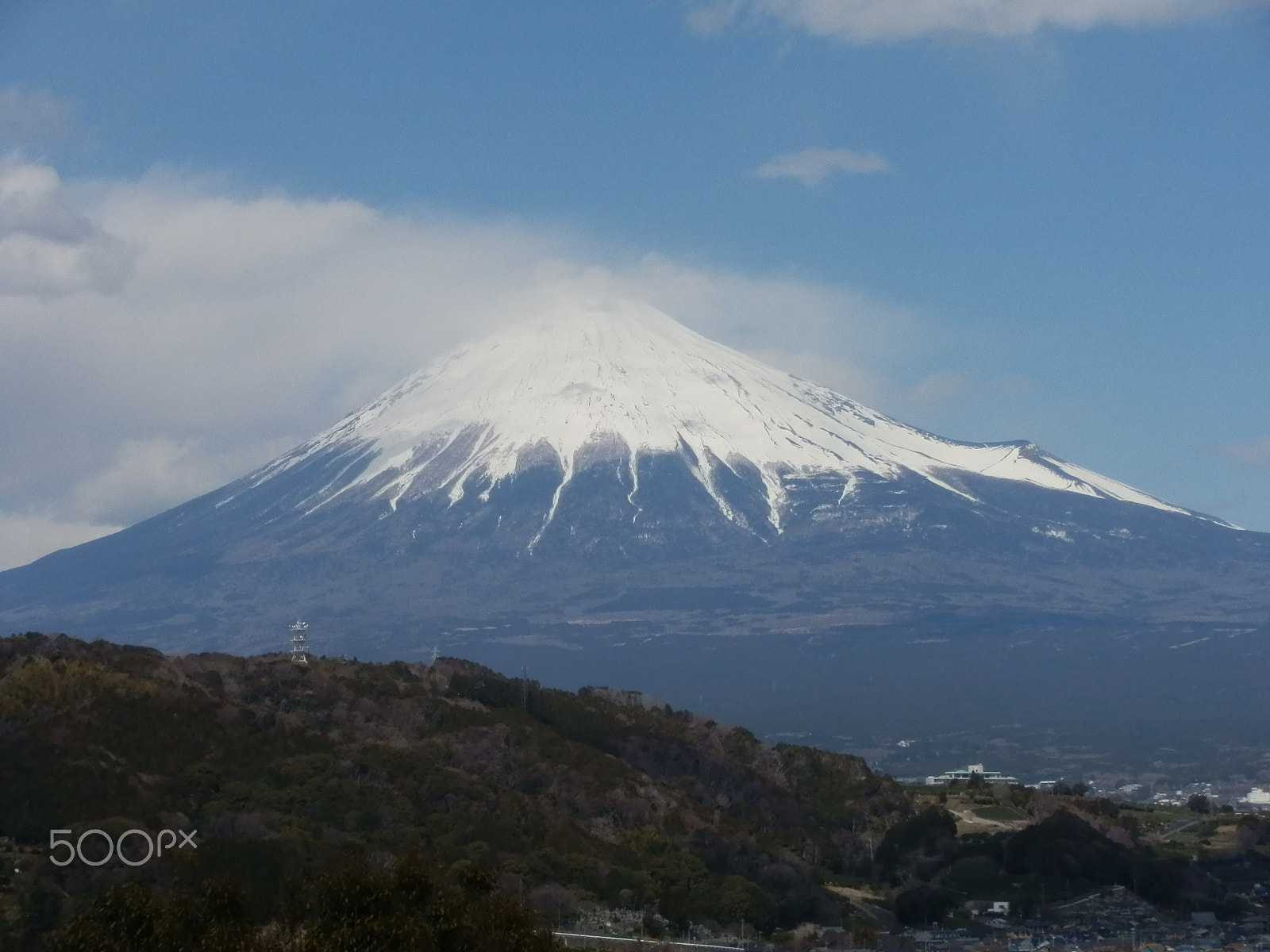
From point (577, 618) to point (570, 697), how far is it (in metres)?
71.5

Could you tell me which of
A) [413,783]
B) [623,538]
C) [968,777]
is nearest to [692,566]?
[623,538]

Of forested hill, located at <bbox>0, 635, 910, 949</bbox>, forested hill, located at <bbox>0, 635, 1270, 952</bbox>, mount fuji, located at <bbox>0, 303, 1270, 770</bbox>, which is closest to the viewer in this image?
forested hill, located at <bbox>0, 635, 1270, 952</bbox>

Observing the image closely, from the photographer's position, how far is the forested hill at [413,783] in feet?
161

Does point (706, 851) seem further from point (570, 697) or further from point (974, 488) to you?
point (974, 488)

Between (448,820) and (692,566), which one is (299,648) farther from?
(692,566)

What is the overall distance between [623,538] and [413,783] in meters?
111

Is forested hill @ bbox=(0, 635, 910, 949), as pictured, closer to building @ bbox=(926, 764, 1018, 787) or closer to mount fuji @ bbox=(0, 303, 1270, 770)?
building @ bbox=(926, 764, 1018, 787)

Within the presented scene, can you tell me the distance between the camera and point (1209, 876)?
180ft

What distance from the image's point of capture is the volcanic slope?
155 meters

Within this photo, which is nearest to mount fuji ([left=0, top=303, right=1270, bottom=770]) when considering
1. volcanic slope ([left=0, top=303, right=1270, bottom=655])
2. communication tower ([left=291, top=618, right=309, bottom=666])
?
volcanic slope ([left=0, top=303, right=1270, bottom=655])

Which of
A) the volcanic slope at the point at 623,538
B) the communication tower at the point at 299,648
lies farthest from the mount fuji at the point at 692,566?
the communication tower at the point at 299,648

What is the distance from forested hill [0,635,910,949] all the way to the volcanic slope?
6903 cm

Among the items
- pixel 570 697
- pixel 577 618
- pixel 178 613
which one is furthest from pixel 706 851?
pixel 178 613

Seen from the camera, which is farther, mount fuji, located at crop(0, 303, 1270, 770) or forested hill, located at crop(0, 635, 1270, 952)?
mount fuji, located at crop(0, 303, 1270, 770)
